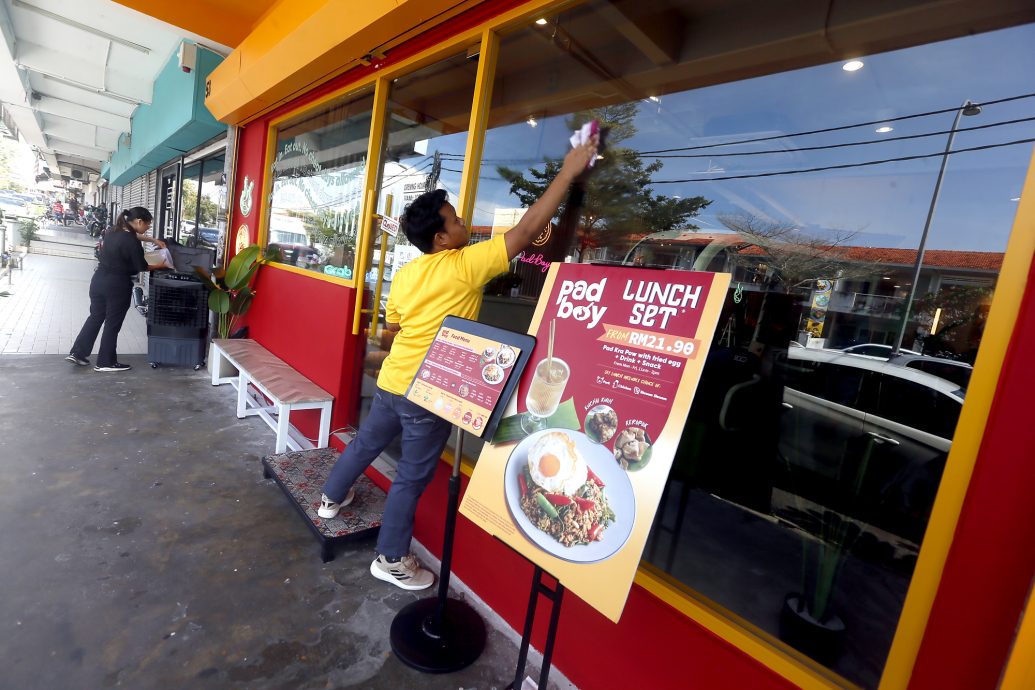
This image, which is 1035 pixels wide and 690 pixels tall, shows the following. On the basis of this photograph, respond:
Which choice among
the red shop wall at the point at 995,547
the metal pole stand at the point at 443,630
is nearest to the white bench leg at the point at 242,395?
the metal pole stand at the point at 443,630

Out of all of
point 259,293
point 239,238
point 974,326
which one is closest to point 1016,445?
point 974,326

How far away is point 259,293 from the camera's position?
5098mm

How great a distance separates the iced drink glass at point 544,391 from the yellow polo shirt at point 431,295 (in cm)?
55

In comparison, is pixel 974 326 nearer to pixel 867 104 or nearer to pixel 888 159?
pixel 888 159

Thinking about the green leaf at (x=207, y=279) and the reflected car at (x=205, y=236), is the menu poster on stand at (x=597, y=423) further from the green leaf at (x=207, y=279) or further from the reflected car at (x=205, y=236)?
the reflected car at (x=205, y=236)

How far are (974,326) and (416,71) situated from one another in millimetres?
3080

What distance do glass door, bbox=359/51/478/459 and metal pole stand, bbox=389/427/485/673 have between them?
118cm

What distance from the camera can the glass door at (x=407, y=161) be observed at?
2951 millimetres

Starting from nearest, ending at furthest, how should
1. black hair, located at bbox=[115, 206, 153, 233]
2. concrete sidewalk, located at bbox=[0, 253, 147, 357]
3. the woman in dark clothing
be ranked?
the woman in dark clothing → black hair, located at bbox=[115, 206, 153, 233] → concrete sidewalk, located at bbox=[0, 253, 147, 357]

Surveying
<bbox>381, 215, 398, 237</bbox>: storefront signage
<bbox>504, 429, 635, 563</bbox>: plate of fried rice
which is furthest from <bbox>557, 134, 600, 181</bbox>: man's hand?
<bbox>381, 215, 398, 237</bbox>: storefront signage

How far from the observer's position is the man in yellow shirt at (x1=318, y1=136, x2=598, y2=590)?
189cm

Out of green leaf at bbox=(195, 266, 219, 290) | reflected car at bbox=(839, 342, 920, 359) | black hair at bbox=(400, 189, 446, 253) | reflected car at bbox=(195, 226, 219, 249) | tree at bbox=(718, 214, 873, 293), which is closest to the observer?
reflected car at bbox=(839, 342, 920, 359)

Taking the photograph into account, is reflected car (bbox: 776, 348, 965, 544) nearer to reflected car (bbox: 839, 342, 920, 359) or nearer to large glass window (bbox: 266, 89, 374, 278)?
reflected car (bbox: 839, 342, 920, 359)

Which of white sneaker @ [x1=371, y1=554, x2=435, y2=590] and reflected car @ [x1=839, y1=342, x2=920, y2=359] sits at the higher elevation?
reflected car @ [x1=839, y1=342, x2=920, y2=359]
